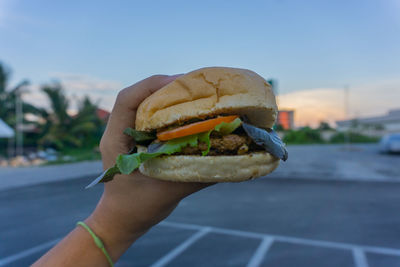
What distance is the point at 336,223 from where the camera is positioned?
5.90 metres

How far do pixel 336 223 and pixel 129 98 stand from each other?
17.5ft

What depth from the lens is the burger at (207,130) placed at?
1899 mm

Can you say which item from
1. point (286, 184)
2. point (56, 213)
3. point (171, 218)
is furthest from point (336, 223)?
point (56, 213)

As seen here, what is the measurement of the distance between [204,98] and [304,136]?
4037cm

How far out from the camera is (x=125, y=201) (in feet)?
6.02

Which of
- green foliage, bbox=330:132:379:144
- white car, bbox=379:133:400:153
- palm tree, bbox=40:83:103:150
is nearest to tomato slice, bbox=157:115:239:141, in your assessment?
white car, bbox=379:133:400:153

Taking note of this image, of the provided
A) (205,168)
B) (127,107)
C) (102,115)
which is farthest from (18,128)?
(205,168)

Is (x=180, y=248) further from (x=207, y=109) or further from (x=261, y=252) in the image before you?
(x=207, y=109)

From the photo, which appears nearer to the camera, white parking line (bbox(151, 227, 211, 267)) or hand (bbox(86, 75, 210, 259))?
hand (bbox(86, 75, 210, 259))

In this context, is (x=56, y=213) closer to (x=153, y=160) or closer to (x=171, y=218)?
(x=171, y=218)

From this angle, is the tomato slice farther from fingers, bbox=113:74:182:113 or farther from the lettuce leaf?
fingers, bbox=113:74:182:113

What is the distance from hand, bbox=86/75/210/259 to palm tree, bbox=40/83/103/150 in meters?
26.5

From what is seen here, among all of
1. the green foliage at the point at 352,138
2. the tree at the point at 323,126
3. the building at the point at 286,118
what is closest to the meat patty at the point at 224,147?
the building at the point at 286,118

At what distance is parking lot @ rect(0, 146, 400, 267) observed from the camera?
439cm
